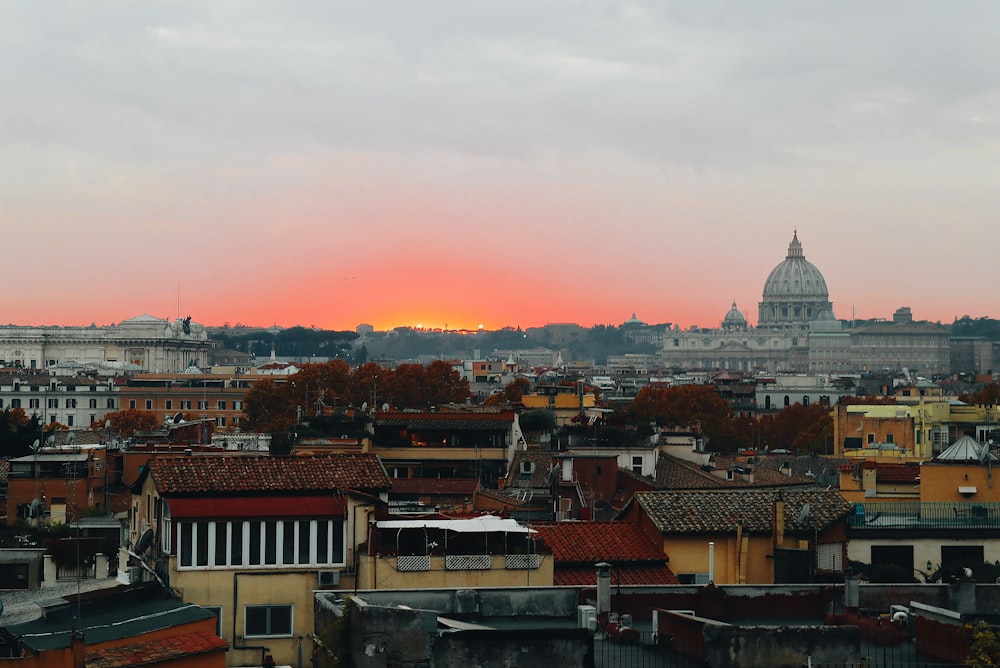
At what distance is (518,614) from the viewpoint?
13984 millimetres

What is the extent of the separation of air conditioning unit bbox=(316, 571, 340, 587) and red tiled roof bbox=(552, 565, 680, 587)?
169cm

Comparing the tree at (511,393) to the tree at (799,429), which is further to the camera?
the tree at (511,393)

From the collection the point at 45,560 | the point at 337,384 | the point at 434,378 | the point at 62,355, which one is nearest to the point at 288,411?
the point at 337,384

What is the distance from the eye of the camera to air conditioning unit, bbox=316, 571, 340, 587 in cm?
1612

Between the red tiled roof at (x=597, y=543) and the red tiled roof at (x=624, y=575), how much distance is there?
81 mm

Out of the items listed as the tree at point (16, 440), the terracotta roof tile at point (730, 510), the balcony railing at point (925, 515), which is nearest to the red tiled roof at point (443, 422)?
the tree at point (16, 440)

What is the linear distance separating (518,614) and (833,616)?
81.4 inches

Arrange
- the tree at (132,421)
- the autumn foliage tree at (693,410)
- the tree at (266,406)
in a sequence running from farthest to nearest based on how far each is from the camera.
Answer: the tree at (266,406), the autumn foliage tree at (693,410), the tree at (132,421)

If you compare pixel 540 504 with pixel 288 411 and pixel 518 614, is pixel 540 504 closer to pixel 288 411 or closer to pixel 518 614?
pixel 518 614

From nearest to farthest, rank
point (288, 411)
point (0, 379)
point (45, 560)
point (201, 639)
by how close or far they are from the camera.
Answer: point (201, 639)
point (45, 560)
point (288, 411)
point (0, 379)

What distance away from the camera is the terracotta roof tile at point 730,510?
58.1 feet

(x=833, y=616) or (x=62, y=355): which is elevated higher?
(x=62, y=355)

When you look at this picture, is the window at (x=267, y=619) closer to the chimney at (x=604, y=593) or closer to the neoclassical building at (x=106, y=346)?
the chimney at (x=604, y=593)

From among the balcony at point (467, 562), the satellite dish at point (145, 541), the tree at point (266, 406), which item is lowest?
the balcony at point (467, 562)
